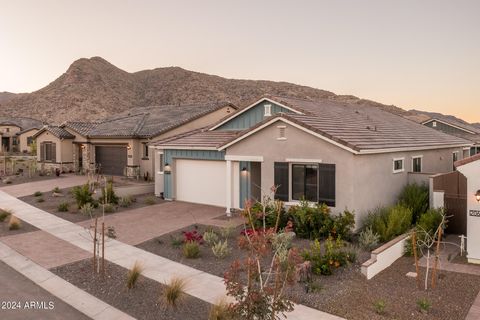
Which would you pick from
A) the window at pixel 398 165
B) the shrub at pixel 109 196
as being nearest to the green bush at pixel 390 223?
the window at pixel 398 165

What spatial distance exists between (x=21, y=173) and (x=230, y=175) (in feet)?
77.1

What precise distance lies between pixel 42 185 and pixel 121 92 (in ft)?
278

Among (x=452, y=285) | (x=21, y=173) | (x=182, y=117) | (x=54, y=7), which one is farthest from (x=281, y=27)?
Answer: (x=452, y=285)

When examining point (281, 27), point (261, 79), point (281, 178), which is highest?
point (261, 79)

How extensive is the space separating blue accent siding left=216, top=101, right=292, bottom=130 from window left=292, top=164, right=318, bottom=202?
5283 millimetres

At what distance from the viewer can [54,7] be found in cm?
3186

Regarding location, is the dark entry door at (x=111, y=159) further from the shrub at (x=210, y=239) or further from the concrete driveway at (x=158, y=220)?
the shrub at (x=210, y=239)

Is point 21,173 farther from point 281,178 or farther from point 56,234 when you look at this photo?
point 281,178

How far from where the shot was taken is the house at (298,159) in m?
14.5

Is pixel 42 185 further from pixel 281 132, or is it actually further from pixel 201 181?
pixel 281 132

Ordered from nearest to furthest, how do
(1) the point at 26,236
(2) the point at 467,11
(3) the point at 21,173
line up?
(1) the point at 26,236, (2) the point at 467,11, (3) the point at 21,173

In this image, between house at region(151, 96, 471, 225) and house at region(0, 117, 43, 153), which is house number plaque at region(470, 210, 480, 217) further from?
house at region(0, 117, 43, 153)

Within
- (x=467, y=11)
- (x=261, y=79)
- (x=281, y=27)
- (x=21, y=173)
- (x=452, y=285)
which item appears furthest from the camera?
(x=261, y=79)

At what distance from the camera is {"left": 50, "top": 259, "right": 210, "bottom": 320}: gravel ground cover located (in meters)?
8.07
